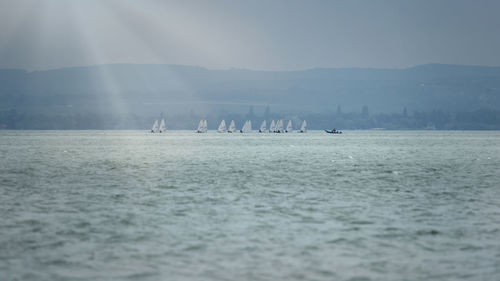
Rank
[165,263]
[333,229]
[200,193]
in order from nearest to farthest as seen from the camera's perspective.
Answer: [165,263] → [333,229] → [200,193]

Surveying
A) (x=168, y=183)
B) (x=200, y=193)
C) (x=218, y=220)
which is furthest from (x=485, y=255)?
(x=168, y=183)

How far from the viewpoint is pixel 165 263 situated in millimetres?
26547

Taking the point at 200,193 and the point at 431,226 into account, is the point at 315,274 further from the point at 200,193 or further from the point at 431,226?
the point at 200,193

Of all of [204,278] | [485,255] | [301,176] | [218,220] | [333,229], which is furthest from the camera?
[301,176]

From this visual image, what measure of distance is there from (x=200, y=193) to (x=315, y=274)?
1297 inches

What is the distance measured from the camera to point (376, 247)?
99.3ft

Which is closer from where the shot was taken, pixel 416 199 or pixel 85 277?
pixel 85 277

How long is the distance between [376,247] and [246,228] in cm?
807

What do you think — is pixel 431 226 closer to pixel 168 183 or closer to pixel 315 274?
pixel 315 274

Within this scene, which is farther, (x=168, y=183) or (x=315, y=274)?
(x=168, y=183)

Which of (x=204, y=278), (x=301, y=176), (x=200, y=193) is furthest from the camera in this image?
(x=301, y=176)

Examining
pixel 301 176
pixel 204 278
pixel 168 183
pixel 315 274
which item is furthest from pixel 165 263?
pixel 301 176

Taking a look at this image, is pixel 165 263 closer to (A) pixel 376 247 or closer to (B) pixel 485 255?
(A) pixel 376 247

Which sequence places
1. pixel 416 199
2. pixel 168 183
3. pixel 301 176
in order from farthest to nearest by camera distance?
pixel 301 176 → pixel 168 183 → pixel 416 199
